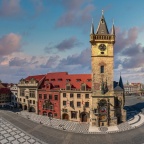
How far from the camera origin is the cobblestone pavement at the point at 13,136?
144 ft

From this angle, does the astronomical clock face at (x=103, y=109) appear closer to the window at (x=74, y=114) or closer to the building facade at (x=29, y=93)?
the window at (x=74, y=114)

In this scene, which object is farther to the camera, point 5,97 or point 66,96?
point 5,97

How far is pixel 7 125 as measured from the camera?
5731 centimetres

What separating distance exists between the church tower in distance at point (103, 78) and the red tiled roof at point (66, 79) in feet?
24.4

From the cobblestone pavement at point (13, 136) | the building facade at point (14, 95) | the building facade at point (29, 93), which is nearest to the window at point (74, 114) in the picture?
the building facade at point (29, 93)

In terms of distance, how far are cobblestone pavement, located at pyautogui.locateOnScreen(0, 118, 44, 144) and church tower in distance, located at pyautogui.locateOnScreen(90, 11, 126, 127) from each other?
2211 cm

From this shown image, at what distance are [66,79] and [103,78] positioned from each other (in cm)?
1799

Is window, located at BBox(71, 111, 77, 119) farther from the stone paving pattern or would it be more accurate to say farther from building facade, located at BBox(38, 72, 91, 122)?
the stone paving pattern

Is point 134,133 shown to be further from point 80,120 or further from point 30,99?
point 30,99

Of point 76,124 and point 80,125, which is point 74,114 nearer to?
point 76,124

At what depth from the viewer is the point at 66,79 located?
70.4m

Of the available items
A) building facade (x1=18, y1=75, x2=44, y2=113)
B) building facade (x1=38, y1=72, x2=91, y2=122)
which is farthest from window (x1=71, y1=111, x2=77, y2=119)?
building facade (x1=18, y1=75, x2=44, y2=113)

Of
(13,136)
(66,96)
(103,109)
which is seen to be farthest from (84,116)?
(13,136)

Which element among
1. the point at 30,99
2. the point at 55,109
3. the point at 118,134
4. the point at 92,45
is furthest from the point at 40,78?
the point at 118,134
